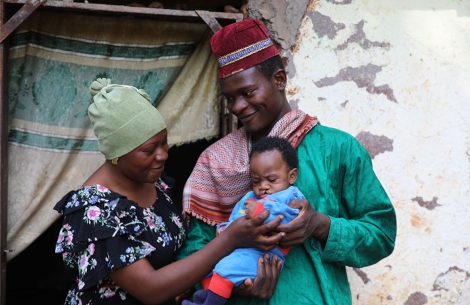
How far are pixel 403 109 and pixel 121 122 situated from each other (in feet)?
6.41

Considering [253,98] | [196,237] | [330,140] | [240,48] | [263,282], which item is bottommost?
[196,237]

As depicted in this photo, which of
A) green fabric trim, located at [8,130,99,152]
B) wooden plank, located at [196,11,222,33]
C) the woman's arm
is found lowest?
green fabric trim, located at [8,130,99,152]

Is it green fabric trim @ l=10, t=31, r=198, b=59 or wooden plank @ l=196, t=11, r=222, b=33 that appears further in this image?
green fabric trim @ l=10, t=31, r=198, b=59

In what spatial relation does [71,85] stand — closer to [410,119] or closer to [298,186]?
[298,186]

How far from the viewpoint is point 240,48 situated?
2.90 meters

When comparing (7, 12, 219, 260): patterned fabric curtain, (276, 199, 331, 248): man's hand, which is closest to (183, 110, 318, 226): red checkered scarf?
(276, 199, 331, 248): man's hand

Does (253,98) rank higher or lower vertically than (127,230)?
higher

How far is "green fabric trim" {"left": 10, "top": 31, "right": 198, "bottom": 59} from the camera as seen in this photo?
3.81 m

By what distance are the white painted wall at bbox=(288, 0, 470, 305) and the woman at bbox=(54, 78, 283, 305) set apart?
4.45 feet

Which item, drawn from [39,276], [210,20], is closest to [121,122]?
[210,20]

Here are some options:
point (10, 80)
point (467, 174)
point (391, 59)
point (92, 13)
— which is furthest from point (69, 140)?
point (467, 174)

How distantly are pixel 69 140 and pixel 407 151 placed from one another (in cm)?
210

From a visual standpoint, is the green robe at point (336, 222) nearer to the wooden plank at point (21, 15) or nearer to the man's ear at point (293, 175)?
the man's ear at point (293, 175)

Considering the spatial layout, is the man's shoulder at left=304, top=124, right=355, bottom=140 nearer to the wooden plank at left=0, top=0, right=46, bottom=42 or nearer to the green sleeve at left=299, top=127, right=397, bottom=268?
the green sleeve at left=299, top=127, right=397, bottom=268
